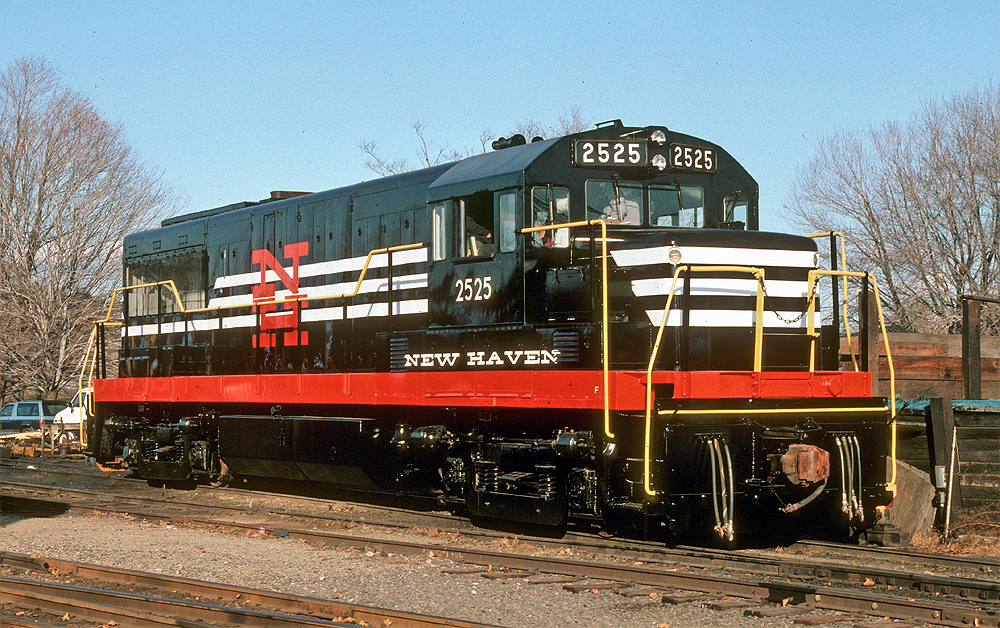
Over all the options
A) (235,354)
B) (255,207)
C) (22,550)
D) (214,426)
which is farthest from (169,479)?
(22,550)

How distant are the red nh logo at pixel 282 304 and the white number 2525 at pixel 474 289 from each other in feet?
10.5

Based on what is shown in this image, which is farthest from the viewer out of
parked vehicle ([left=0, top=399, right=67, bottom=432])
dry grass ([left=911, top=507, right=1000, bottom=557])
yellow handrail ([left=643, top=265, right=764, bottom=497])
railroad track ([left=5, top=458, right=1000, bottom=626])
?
parked vehicle ([left=0, top=399, right=67, bottom=432])

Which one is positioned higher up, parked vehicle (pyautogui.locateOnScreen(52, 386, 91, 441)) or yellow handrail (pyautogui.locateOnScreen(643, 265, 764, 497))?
yellow handrail (pyautogui.locateOnScreen(643, 265, 764, 497))

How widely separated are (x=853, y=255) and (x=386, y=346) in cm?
1874

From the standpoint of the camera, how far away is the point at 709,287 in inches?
337

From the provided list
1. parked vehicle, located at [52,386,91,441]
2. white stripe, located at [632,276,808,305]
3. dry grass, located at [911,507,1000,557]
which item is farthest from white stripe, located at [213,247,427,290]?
parked vehicle, located at [52,386,91,441]

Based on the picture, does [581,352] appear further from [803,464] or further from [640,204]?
[803,464]

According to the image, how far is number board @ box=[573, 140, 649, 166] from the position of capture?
9195mm

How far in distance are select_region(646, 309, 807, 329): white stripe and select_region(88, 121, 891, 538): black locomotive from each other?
2cm

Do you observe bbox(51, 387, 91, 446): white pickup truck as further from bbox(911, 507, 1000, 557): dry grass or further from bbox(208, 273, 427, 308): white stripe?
bbox(911, 507, 1000, 557): dry grass

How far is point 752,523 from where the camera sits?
26.8 ft

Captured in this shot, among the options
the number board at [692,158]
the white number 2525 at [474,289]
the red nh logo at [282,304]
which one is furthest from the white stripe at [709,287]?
the red nh logo at [282,304]

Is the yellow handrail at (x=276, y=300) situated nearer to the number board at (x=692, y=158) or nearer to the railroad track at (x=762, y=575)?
the number board at (x=692, y=158)

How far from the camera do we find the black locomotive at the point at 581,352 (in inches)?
323
